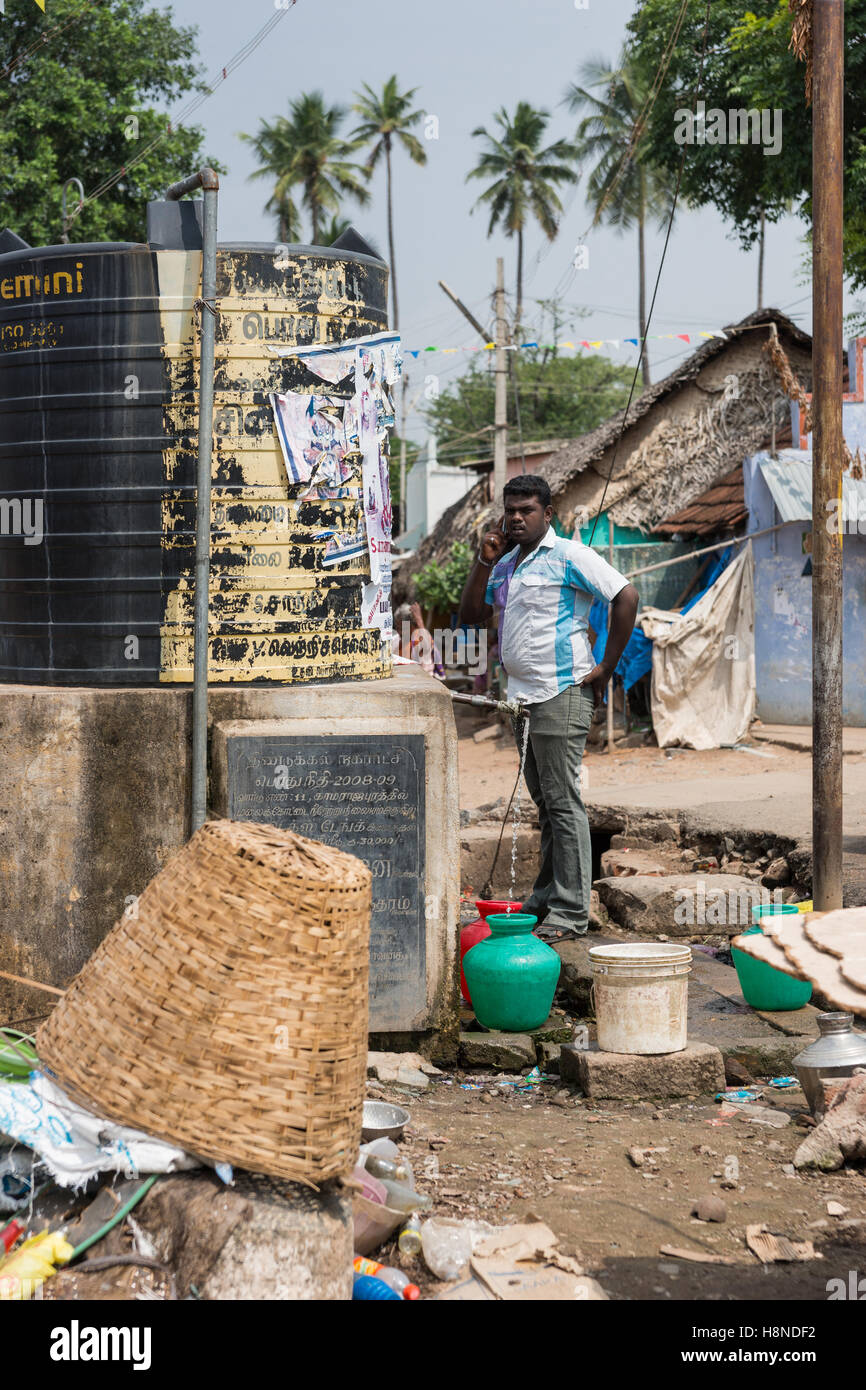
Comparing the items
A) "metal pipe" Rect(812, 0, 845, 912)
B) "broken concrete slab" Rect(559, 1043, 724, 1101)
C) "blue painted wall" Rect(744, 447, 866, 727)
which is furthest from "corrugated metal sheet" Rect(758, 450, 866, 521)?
"broken concrete slab" Rect(559, 1043, 724, 1101)

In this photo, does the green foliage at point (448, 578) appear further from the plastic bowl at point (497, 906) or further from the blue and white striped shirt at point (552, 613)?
the plastic bowl at point (497, 906)

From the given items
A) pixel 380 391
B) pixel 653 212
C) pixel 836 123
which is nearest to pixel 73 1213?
pixel 380 391

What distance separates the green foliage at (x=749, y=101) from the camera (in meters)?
14.9

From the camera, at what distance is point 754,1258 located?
3166mm

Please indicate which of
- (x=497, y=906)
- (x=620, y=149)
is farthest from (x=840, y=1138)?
(x=620, y=149)

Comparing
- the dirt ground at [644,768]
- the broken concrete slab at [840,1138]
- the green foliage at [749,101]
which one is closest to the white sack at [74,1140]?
the broken concrete slab at [840,1138]

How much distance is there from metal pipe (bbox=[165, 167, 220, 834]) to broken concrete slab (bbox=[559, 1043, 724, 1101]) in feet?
5.34

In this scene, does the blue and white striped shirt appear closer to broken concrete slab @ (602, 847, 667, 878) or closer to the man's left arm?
the man's left arm

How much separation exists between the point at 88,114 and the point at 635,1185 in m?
21.4

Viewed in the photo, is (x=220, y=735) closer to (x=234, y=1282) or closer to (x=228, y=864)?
(x=228, y=864)

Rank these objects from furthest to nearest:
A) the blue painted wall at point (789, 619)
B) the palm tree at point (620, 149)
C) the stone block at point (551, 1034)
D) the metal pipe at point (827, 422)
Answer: the palm tree at point (620, 149)
the blue painted wall at point (789, 619)
the metal pipe at point (827, 422)
the stone block at point (551, 1034)

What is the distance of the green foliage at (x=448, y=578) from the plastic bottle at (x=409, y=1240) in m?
17.6

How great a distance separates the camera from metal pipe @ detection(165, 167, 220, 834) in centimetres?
415

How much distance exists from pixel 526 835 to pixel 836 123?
454 cm
